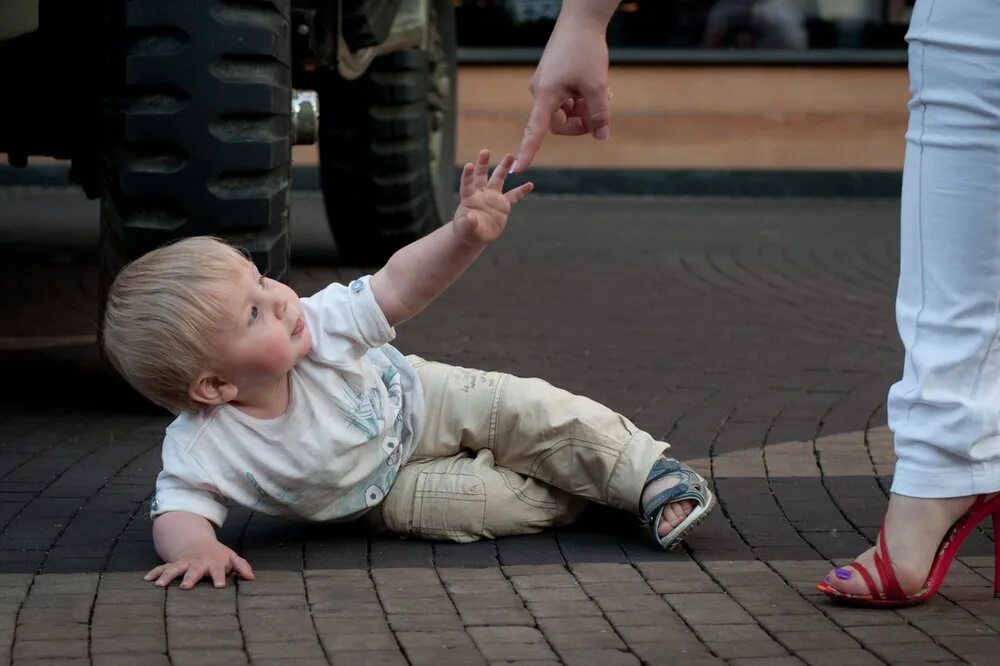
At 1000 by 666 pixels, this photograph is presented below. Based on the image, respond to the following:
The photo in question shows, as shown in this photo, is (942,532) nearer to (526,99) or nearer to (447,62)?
(447,62)

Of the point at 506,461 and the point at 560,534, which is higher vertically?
the point at 506,461

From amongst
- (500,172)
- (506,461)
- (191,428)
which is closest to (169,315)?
(191,428)

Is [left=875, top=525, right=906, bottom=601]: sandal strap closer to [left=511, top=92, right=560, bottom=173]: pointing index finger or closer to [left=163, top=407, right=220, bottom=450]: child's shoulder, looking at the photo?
[left=511, top=92, right=560, bottom=173]: pointing index finger

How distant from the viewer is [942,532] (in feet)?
9.58

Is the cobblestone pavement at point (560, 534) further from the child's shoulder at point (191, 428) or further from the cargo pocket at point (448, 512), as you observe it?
the child's shoulder at point (191, 428)

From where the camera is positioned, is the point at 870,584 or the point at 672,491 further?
the point at 672,491

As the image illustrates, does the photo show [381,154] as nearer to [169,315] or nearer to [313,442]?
[313,442]

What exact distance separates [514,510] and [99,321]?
169 centimetres

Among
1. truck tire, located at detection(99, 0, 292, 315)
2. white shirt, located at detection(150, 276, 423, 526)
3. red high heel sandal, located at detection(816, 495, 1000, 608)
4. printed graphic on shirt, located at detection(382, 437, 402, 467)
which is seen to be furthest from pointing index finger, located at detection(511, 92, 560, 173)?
truck tire, located at detection(99, 0, 292, 315)

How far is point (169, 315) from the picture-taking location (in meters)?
3.06

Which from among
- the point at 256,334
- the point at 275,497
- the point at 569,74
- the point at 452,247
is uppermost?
the point at 569,74

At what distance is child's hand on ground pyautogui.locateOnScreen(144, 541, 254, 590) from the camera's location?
3039 millimetres

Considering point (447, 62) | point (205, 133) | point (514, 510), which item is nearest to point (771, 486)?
point (514, 510)

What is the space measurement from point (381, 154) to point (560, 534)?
429 centimetres
